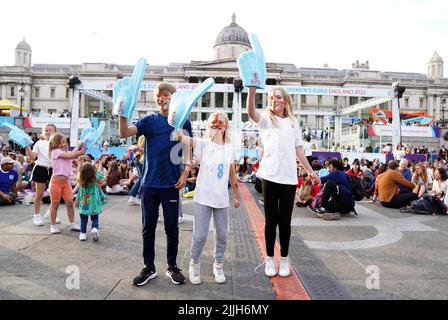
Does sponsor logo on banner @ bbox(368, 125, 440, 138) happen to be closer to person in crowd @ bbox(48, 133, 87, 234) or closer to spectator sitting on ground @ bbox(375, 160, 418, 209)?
spectator sitting on ground @ bbox(375, 160, 418, 209)

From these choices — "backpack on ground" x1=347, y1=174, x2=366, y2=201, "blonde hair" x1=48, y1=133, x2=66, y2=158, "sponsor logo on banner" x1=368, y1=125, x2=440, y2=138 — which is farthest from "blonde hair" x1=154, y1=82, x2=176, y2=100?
"sponsor logo on banner" x1=368, y1=125, x2=440, y2=138

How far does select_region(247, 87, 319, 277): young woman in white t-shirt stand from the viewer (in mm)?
3633

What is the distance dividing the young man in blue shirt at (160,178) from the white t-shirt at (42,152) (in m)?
3.43

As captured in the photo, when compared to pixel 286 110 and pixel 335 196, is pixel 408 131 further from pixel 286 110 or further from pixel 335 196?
pixel 286 110

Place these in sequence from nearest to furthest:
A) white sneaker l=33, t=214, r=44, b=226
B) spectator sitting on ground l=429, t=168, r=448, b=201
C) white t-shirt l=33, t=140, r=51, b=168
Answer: white sneaker l=33, t=214, r=44, b=226 → white t-shirt l=33, t=140, r=51, b=168 → spectator sitting on ground l=429, t=168, r=448, b=201

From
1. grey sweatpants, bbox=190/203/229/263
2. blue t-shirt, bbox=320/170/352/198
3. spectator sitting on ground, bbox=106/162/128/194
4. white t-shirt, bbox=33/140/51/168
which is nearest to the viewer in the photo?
grey sweatpants, bbox=190/203/229/263

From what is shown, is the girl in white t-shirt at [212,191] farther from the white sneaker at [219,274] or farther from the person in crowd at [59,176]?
the person in crowd at [59,176]

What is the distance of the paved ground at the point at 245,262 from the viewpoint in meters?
3.19

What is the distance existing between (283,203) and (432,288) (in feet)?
5.14

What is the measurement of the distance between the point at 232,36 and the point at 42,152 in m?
70.1

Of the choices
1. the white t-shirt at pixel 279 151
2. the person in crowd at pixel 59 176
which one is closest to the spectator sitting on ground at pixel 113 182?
the person in crowd at pixel 59 176

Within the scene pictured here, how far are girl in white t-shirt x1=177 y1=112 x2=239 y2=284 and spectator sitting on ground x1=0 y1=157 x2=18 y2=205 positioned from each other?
6.55m

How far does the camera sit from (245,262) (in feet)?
13.4

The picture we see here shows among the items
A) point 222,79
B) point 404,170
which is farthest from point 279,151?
point 222,79
